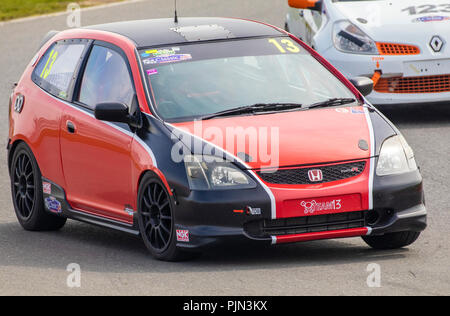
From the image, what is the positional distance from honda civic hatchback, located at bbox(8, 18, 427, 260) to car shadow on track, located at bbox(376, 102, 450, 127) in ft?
17.3

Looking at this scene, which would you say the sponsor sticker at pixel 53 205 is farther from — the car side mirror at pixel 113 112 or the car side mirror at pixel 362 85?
the car side mirror at pixel 362 85

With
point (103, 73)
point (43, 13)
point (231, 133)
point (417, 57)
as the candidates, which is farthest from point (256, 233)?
point (43, 13)

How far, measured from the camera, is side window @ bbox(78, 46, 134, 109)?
9.05 metres

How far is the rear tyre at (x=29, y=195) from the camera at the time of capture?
9961 millimetres

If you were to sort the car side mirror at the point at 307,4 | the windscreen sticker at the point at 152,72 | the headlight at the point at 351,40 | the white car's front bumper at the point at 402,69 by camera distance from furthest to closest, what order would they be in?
1. the car side mirror at the point at 307,4
2. the headlight at the point at 351,40
3. the white car's front bumper at the point at 402,69
4. the windscreen sticker at the point at 152,72

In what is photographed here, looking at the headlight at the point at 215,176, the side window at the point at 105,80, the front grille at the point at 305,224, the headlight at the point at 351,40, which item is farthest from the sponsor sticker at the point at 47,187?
the headlight at the point at 351,40

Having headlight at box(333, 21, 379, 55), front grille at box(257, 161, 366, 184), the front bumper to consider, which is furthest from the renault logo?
front grille at box(257, 161, 366, 184)

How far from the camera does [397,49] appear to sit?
45.3 feet

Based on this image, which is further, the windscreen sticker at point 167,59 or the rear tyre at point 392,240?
the windscreen sticker at point 167,59

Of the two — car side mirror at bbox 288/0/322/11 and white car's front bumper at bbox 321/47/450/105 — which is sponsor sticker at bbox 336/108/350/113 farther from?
car side mirror at bbox 288/0/322/11

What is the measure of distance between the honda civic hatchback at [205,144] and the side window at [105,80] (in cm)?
1

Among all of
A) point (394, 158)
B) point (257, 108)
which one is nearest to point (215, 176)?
point (257, 108)
